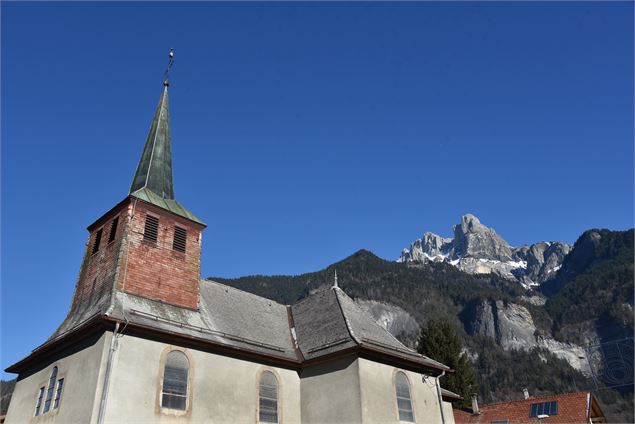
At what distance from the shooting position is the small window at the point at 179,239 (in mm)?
22219

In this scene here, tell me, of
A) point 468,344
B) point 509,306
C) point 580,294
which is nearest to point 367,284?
point 468,344

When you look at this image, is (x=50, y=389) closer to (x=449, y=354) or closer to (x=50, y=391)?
(x=50, y=391)

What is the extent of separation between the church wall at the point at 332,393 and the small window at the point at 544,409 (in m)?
19.8

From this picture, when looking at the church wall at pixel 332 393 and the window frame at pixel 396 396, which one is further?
the window frame at pixel 396 396

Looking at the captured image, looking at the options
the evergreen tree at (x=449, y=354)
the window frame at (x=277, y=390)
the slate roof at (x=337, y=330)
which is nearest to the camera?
the window frame at (x=277, y=390)

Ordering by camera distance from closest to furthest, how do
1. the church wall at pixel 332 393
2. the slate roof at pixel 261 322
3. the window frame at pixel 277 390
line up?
the slate roof at pixel 261 322
the church wall at pixel 332 393
the window frame at pixel 277 390

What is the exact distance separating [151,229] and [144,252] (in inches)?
49.0

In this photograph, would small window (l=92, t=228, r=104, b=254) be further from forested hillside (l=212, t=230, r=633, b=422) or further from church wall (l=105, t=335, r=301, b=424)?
forested hillside (l=212, t=230, r=633, b=422)

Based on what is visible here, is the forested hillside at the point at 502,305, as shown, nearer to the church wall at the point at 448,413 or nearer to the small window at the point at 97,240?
the church wall at the point at 448,413

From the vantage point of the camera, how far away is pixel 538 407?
3412 cm

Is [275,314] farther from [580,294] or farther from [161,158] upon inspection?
[580,294]

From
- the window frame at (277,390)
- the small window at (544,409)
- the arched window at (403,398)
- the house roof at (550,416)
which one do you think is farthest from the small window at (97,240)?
the small window at (544,409)

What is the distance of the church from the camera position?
55.5 ft

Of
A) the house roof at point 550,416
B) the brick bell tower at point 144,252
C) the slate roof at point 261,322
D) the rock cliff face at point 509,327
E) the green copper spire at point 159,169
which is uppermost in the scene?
the rock cliff face at point 509,327
